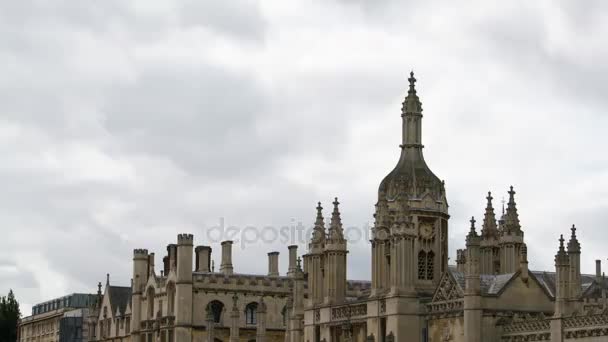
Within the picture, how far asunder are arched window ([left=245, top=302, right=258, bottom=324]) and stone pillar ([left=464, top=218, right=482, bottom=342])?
35.2 m

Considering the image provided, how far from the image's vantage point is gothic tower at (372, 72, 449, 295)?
63.0 m

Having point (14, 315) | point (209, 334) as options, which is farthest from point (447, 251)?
point (14, 315)

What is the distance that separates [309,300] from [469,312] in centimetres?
1587

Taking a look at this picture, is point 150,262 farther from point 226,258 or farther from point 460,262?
point 460,262

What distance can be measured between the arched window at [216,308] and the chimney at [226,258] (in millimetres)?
6333

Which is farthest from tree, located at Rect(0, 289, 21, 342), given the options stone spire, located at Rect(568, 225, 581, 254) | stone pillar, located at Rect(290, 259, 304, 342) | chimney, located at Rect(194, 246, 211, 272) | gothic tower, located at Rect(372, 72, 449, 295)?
stone spire, located at Rect(568, 225, 581, 254)

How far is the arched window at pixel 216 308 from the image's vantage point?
9062cm

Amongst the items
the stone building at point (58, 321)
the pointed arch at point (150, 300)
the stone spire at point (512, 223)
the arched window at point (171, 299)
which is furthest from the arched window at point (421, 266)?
the stone building at point (58, 321)

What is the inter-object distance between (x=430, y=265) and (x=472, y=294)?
23.3 feet

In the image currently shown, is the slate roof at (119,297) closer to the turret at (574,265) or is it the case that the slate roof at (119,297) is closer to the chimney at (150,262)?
the chimney at (150,262)

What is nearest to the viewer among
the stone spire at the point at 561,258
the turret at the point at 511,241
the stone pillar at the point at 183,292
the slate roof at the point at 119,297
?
the stone spire at the point at 561,258

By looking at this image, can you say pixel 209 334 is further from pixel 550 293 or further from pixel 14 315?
pixel 14 315

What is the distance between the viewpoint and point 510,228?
6662 centimetres

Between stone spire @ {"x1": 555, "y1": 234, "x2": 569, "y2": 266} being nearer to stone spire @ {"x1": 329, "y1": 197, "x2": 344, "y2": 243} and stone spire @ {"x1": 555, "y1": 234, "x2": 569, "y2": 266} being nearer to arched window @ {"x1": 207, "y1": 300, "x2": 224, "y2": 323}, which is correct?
stone spire @ {"x1": 329, "y1": 197, "x2": 344, "y2": 243}
